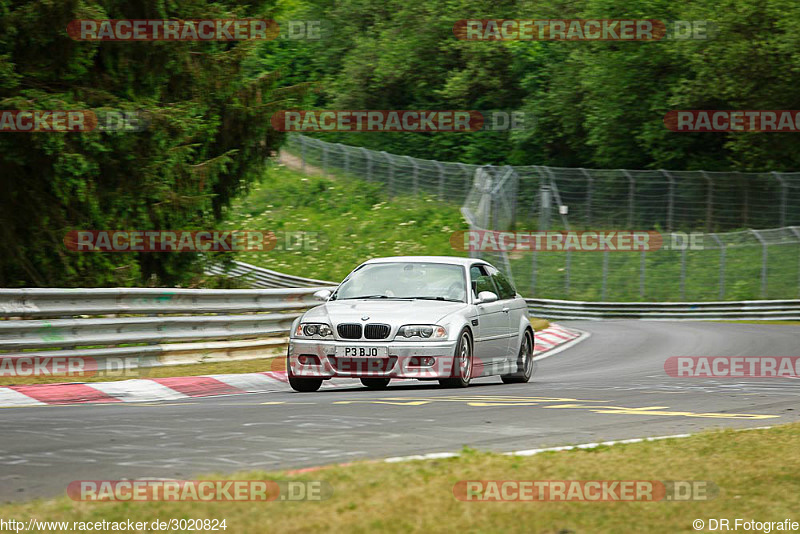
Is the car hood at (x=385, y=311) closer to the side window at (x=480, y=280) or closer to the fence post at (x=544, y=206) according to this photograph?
the side window at (x=480, y=280)

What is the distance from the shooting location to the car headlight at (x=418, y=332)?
12156 millimetres

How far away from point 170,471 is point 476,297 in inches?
290

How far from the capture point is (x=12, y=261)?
16766 mm

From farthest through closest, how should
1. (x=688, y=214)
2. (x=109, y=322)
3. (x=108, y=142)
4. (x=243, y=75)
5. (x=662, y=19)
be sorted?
1. (x=662, y=19)
2. (x=688, y=214)
3. (x=243, y=75)
4. (x=108, y=142)
5. (x=109, y=322)

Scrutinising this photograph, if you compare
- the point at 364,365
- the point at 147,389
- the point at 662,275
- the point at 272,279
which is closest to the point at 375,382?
the point at 364,365

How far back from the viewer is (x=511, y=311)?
1449 centimetres

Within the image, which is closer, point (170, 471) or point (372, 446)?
point (170, 471)

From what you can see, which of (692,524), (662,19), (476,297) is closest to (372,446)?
(692,524)

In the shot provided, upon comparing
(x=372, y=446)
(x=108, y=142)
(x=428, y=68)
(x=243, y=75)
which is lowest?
(x=372, y=446)

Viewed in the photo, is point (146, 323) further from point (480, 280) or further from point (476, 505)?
point (476, 505)

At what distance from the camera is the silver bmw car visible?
39.9 ft

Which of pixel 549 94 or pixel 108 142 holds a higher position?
pixel 549 94

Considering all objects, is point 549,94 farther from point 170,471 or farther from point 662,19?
point 170,471

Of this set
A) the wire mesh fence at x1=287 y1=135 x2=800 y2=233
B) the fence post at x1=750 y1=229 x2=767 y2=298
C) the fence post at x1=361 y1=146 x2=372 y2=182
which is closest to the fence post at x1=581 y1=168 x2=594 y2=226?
the wire mesh fence at x1=287 y1=135 x2=800 y2=233
